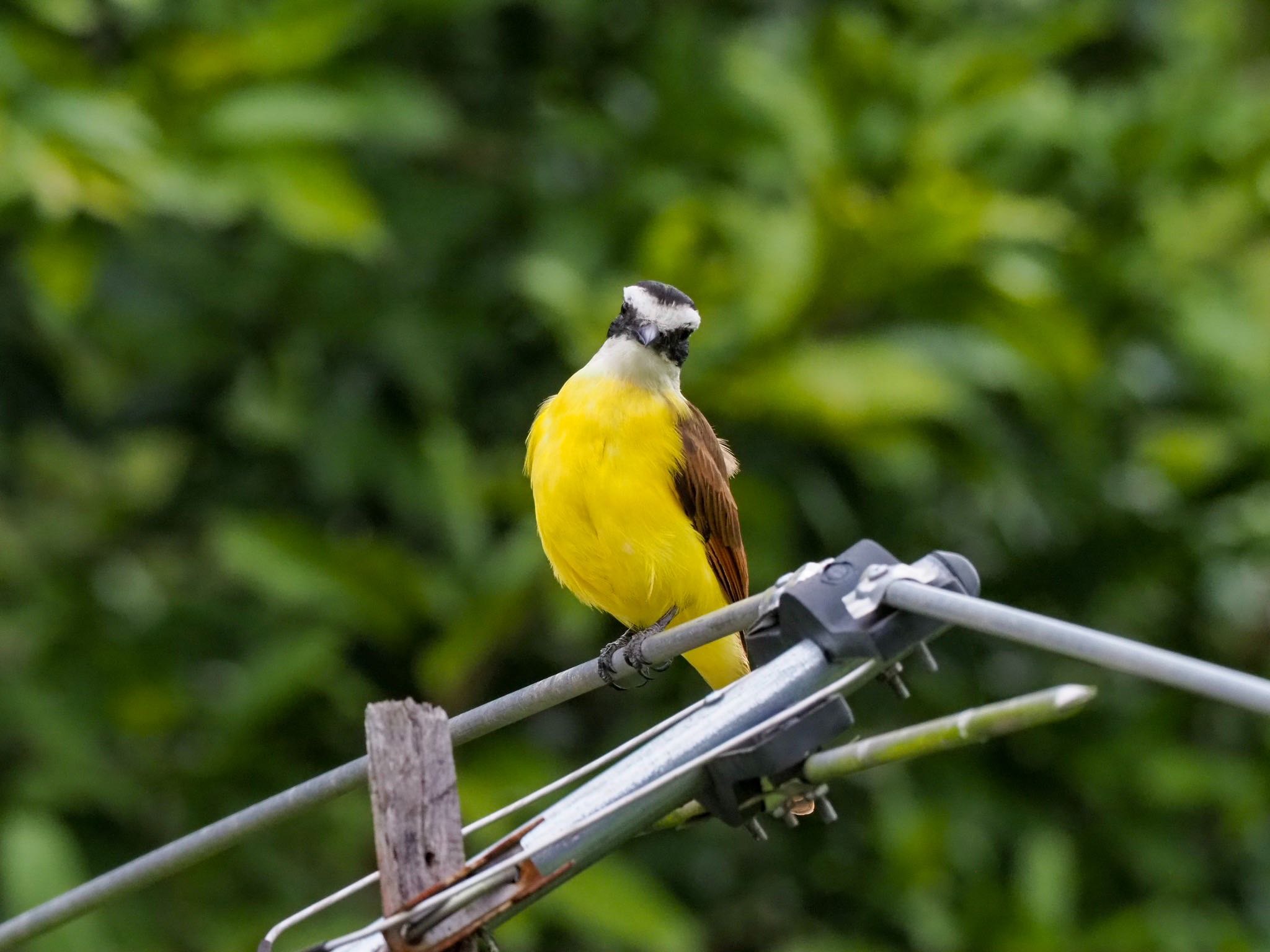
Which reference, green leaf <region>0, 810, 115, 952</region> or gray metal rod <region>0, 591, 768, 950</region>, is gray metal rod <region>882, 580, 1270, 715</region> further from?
green leaf <region>0, 810, 115, 952</region>

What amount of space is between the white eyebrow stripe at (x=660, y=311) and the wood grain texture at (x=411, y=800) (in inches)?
68.7

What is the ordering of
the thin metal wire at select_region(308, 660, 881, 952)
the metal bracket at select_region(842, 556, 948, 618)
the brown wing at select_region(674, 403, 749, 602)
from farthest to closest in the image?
the brown wing at select_region(674, 403, 749, 602) → the metal bracket at select_region(842, 556, 948, 618) → the thin metal wire at select_region(308, 660, 881, 952)

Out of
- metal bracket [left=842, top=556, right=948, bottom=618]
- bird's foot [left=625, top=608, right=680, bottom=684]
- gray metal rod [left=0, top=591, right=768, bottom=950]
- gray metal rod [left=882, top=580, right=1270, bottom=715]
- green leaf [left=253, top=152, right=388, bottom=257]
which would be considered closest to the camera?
gray metal rod [left=882, top=580, right=1270, bottom=715]

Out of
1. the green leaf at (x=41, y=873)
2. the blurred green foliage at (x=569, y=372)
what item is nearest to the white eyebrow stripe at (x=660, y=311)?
the blurred green foliage at (x=569, y=372)

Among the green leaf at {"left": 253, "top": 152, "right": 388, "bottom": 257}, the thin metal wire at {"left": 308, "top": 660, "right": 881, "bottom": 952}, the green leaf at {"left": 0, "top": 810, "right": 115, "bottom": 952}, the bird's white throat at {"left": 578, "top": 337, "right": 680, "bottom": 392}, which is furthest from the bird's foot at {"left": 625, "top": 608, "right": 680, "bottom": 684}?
the green leaf at {"left": 0, "top": 810, "right": 115, "bottom": 952}

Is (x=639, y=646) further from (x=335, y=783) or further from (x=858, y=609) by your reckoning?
(x=858, y=609)

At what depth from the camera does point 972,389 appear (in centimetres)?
627

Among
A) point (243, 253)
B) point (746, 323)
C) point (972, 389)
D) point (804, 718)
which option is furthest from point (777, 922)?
point (804, 718)

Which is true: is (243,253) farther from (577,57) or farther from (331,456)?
(577,57)

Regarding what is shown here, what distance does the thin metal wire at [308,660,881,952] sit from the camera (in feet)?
7.19

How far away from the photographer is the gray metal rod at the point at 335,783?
8.48 feet

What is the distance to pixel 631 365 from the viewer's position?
13.0 ft

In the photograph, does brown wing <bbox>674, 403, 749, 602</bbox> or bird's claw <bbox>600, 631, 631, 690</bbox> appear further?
brown wing <bbox>674, 403, 749, 602</bbox>

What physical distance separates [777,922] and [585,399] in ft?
11.6
